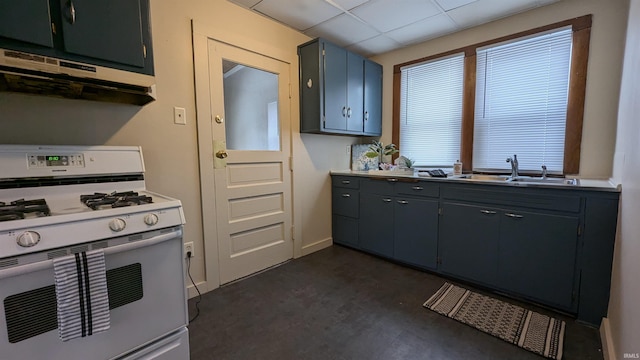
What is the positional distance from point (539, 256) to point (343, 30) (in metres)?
2.57

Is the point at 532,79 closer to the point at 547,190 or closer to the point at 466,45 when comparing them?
the point at 466,45

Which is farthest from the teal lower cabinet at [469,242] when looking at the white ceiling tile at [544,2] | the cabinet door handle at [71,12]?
the cabinet door handle at [71,12]

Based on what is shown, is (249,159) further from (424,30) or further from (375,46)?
(424,30)

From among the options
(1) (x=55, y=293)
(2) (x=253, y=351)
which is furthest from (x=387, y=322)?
(1) (x=55, y=293)

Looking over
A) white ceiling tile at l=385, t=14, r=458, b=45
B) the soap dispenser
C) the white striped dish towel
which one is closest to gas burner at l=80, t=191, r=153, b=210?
the white striped dish towel

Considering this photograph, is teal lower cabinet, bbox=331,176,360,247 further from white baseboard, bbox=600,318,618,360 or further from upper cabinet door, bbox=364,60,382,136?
white baseboard, bbox=600,318,618,360

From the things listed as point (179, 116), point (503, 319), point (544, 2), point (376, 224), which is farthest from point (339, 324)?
A: point (544, 2)

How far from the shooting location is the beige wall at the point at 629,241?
1118 millimetres

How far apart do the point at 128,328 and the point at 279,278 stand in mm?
1393

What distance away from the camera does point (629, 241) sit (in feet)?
4.16

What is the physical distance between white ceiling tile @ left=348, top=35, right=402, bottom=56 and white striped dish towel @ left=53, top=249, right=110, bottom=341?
3.03m

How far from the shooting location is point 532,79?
2.41 meters

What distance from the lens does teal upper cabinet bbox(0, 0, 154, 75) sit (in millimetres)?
1098

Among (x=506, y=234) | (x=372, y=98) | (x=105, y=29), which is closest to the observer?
(x=105, y=29)
